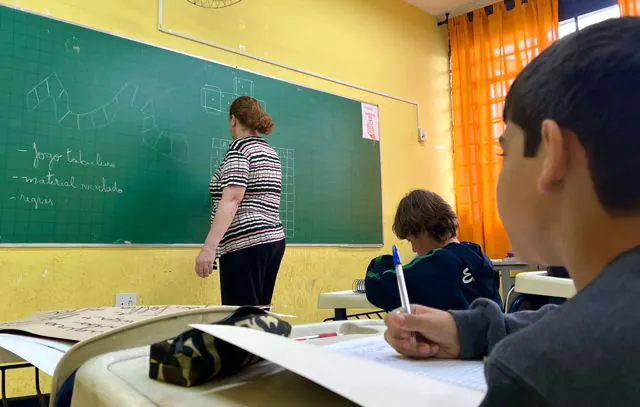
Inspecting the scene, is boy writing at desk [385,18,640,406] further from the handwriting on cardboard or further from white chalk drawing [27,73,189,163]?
white chalk drawing [27,73,189,163]

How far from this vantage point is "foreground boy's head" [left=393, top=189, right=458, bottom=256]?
5.40 ft

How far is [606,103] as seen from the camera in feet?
1.10

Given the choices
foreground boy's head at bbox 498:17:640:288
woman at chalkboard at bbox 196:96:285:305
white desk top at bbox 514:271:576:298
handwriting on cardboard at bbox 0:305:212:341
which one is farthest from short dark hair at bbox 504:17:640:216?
woman at chalkboard at bbox 196:96:285:305

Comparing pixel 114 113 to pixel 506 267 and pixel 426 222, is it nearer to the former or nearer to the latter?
pixel 426 222

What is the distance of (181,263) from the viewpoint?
275 cm

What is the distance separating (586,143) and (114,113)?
2586 mm

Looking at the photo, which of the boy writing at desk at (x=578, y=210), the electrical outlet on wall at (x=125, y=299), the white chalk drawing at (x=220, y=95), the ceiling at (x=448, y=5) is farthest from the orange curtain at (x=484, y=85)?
the boy writing at desk at (x=578, y=210)

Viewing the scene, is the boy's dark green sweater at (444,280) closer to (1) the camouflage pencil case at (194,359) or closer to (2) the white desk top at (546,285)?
(2) the white desk top at (546,285)

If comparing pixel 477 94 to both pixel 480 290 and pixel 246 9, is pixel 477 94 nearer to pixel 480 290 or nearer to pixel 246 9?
pixel 246 9

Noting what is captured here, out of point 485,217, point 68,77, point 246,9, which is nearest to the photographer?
point 68,77

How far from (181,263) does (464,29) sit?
3322 mm

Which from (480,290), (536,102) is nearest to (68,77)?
(480,290)

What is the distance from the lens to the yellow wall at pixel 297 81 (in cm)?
238

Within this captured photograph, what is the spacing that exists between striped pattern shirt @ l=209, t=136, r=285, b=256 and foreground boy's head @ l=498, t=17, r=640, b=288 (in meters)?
1.93
